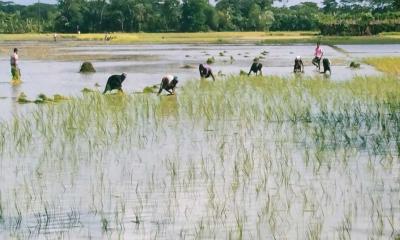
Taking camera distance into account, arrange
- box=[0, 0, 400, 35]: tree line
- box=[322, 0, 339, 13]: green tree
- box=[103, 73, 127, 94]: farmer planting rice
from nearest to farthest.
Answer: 1. box=[103, 73, 127, 94]: farmer planting rice
2. box=[0, 0, 400, 35]: tree line
3. box=[322, 0, 339, 13]: green tree

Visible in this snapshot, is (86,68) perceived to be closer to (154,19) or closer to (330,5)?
(154,19)

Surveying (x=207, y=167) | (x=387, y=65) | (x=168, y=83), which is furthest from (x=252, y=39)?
(x=207, y=167)

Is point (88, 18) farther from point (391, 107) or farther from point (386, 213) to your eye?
point (386, 213)

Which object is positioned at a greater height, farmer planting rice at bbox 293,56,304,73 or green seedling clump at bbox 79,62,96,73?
farmer planting rice at bbox 293,56,304,73

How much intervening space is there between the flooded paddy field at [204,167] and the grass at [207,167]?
0.03 metres

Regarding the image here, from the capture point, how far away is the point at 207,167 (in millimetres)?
11562

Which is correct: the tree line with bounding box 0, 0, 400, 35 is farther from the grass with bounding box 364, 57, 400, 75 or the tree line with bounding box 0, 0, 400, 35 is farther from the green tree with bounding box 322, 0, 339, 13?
the grass with bounding box 364, 57, 400, 75

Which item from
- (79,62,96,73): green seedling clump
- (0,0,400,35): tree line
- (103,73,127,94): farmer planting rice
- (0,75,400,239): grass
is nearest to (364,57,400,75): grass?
(0,75,400,239): grass

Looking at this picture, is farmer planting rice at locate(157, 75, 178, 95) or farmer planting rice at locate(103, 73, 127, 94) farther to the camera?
farmer planting rice at locate(103, 73, 127, 94)

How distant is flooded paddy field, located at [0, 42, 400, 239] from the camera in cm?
838

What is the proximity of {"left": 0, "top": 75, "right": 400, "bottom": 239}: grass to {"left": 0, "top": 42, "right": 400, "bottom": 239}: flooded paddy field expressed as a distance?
0.09 ft

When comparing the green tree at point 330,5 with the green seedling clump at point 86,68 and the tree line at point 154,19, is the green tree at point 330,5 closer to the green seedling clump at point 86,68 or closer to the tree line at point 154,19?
the tree line at point 154,19

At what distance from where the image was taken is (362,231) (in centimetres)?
794

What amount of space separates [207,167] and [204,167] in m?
0.05
